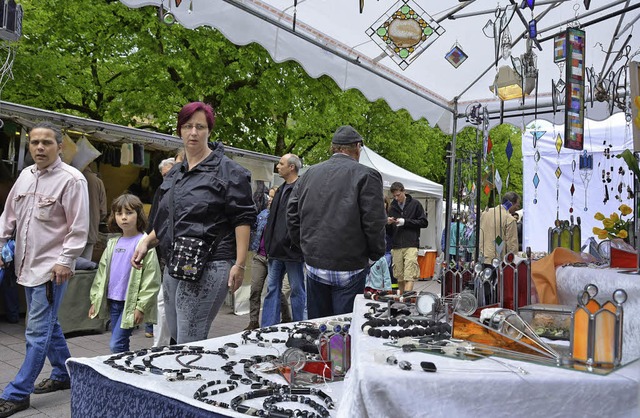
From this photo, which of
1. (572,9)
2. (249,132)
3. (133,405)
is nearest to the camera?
(133,405)

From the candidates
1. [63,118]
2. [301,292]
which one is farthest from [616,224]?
[63,118]

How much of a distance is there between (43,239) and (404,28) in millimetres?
3182

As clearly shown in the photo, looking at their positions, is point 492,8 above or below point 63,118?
above

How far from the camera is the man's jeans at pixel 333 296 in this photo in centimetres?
331

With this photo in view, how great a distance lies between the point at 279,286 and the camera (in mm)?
5090

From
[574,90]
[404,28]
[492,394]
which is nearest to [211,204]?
[492,394]

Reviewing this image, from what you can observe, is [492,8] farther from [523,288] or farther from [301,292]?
[523,288]

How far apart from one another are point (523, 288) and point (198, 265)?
141cm

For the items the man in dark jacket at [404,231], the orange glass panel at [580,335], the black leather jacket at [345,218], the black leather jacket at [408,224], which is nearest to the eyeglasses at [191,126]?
the black leather jacket at [345,218]

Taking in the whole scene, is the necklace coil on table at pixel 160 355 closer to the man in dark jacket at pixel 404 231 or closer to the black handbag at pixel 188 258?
the black handbag at pixel 188 258

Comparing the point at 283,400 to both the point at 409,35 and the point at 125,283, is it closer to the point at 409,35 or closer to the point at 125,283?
the point at 125,283

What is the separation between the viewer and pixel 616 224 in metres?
3.23

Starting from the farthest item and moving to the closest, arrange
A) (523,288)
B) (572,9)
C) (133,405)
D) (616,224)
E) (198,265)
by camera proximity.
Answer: (572,9), (616,224), (198,265), (523,288), (133,405)


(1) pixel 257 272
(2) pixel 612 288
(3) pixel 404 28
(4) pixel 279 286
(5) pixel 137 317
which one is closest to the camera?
(2) pixel 612 288
